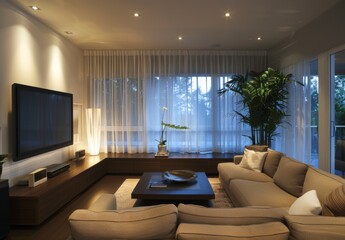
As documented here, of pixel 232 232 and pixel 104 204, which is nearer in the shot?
pixel 232 232

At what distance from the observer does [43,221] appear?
2.98 meters

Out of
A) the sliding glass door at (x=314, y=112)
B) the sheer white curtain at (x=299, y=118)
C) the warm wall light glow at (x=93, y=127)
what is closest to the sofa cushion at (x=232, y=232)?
the sliding glass door at (x=314, y=112)

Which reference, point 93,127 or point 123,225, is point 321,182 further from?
point 93,127

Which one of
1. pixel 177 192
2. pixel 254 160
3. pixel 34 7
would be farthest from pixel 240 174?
pixel 34 7

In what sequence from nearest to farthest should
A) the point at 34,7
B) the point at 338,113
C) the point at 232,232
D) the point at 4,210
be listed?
the point at 232,232
the point at 4,210
the point at 34,7
the point at 338,113

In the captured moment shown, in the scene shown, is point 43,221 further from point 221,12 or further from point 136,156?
point 221,12

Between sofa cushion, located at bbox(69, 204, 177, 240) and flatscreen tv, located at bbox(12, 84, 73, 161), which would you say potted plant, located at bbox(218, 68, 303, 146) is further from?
sofa cushion, located at bbox(69, 204, 177, 240)

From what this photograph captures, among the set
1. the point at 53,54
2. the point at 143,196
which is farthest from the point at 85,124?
the point at 143,196

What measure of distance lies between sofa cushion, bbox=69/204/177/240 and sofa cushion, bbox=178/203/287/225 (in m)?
0.09

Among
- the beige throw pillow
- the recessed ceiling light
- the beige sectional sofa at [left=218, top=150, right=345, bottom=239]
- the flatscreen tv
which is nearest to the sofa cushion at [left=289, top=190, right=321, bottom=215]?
the beige sectional sofa at [left=218, top=150, right=345, bottom=239]

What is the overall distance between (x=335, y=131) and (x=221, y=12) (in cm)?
240

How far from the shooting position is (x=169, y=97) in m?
5.73

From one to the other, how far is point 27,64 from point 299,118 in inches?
178

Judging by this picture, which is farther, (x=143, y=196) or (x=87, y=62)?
(x=87, y=62)
